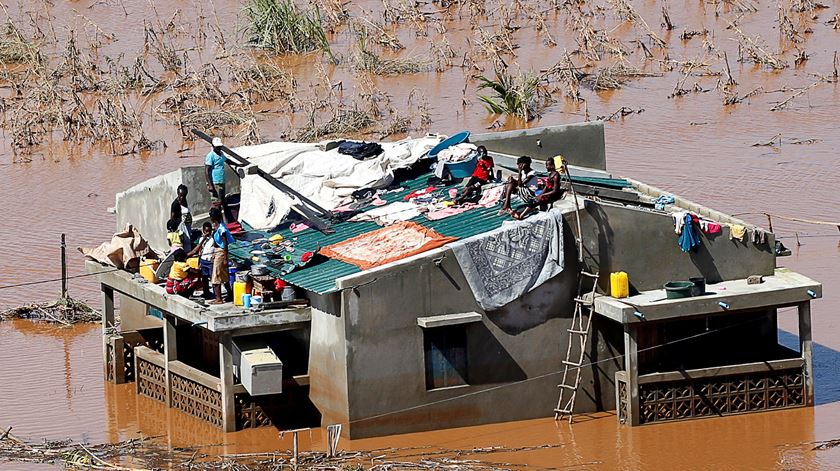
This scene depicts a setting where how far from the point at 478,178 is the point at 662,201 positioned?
208 centimetres

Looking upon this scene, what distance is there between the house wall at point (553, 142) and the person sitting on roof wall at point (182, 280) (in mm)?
4463

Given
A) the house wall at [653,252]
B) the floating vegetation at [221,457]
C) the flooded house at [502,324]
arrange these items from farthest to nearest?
the house wall at [653,252], the flooded house at [502,324], the floating vegetation at [221,457]

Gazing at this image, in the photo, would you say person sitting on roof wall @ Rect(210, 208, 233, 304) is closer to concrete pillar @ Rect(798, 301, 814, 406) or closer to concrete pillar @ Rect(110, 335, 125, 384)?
concrete pillar @ Rect(110, 335, 125, 384)

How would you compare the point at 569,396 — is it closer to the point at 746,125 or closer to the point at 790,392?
the point at 790,392

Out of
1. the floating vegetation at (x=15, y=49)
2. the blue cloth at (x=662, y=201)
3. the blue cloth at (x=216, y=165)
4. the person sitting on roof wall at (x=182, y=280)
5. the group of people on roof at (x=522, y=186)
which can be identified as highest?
the floating vegetation at (x=15, y=49)

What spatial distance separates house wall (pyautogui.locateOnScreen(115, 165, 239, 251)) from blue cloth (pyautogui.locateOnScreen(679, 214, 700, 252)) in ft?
18.2

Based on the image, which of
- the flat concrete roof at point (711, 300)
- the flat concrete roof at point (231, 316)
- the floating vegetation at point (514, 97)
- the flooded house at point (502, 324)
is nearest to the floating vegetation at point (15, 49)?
the floating vegetation at point (514, 97)

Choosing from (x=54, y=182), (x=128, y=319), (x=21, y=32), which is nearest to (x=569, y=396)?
(x=128, y=319)

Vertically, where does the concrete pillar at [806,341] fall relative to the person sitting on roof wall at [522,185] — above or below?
below

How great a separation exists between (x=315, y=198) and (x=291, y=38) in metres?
17.3

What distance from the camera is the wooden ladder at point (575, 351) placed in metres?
17.4

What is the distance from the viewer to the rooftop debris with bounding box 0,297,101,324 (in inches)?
882

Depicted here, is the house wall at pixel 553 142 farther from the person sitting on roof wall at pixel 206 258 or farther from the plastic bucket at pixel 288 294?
the plastic bucket at pixel 288 294

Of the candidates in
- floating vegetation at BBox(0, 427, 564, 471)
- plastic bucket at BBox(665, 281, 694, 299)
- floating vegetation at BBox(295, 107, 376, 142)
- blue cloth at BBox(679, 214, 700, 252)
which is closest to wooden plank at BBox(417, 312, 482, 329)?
floating vegetation at BBox(0, 427, 564, 471)
